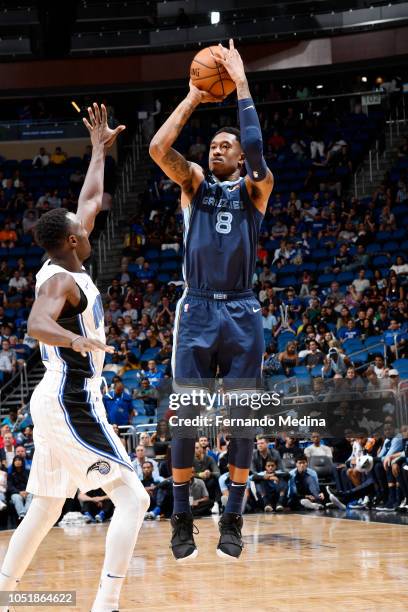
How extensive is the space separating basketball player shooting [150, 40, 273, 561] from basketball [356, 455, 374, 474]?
946 cm

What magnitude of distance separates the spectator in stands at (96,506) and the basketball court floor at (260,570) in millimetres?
1611

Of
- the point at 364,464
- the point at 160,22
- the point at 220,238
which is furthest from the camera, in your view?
the point at 160,22

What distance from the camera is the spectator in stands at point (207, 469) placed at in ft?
53.9

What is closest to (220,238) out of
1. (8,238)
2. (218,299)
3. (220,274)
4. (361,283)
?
(220,274)

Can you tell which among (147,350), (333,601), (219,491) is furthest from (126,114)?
(333,601)

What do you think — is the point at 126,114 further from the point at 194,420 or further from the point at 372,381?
the point at 194,420

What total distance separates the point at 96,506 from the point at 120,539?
37.3ft

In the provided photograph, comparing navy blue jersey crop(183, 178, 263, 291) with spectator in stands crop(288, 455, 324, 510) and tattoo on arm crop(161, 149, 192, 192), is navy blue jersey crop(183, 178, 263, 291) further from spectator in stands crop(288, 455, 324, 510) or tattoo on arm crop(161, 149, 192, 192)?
spectator in stands crop(288, 455, 324, 510)

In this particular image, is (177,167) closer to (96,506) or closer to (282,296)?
(96,506)

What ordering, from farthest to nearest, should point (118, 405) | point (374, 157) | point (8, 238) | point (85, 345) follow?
point (374, 157)
point (8, 238)
point (118, 405)
point (85, 345)

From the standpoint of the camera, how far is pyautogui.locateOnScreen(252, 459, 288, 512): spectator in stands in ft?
55.1

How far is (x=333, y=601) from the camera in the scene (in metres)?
8.24

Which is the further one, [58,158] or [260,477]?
[58,158]

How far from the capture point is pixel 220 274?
6.40 metres
